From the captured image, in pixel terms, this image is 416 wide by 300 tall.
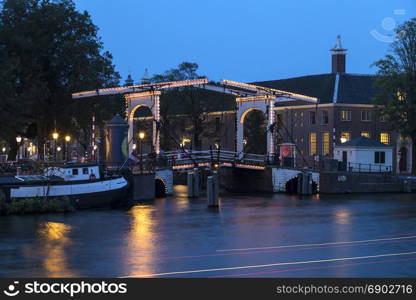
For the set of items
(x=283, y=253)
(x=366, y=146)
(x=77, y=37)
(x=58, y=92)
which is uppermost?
(x=77, y=37)

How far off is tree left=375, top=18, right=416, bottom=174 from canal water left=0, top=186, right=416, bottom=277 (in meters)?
19.3

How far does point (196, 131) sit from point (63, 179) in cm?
3484

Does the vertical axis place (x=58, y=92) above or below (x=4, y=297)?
above

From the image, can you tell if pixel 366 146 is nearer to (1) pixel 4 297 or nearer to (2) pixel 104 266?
(2) pixel 104 266

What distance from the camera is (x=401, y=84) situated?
61844 millimetres

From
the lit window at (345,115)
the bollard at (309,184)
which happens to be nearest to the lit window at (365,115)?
the lit window at (345,115)

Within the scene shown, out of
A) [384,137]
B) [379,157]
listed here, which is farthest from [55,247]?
[384,137]

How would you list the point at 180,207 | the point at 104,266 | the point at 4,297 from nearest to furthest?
the point at 4,297 → the point at 104,266 → the point at 180,207

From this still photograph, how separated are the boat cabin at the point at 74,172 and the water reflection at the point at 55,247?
6829 mm

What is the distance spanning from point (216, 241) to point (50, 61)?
34339mm

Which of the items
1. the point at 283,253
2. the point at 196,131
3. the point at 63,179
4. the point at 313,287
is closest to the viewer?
the point at 313,287

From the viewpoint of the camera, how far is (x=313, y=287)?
55.1 ft

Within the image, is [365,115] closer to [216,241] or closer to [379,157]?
[379,157]

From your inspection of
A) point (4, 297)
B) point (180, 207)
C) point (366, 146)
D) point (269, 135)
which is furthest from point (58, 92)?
point (4, 297)
